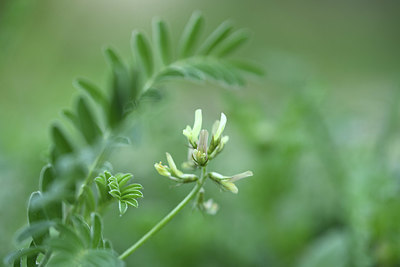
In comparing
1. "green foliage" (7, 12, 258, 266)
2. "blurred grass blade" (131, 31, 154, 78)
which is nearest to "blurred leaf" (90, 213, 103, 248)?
"green foliage" (7, 12, 258, 266)

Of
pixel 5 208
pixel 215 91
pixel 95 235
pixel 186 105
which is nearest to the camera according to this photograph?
pixel 95 235

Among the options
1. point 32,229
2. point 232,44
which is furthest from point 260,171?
point 32,229

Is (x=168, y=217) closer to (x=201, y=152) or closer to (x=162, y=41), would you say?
(x=201, y=152)

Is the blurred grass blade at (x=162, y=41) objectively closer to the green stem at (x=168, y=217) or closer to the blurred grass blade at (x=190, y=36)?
the blurred grass blade at (x=190, y=36)

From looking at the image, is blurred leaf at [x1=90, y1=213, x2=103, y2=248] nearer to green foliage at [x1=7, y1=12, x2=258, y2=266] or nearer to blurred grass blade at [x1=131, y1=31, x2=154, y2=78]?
green foliage at [x1=7, y1=12, x2=258, y2=266]

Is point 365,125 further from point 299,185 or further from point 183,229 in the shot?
point 183,229

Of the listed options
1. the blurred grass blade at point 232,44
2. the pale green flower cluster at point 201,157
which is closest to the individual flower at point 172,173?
A: the pale green flower cluster at point 201,157

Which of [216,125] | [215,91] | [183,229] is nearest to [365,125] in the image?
[183,229]
